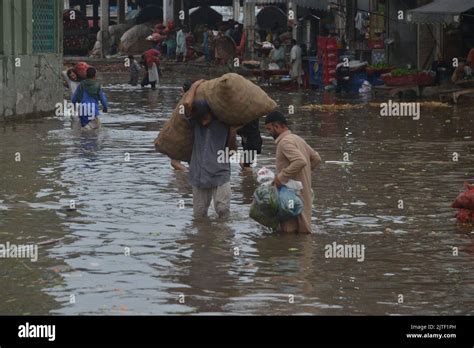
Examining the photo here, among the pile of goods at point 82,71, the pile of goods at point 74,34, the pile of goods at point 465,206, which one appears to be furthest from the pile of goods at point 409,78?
the pile of goods at point 74,34

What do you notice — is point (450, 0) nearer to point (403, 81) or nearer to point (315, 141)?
point (403, 81)

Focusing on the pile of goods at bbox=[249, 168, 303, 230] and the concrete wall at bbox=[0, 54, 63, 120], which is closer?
the pile of goods at bbox=[249, 168, 303, 230]

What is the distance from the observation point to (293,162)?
11.1 meters

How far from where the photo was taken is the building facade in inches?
918

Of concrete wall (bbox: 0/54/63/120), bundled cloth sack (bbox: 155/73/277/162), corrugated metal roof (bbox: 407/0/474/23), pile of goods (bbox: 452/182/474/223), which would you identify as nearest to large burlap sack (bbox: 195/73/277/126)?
bundled cloth sack (bbox: 155/73/277/162)

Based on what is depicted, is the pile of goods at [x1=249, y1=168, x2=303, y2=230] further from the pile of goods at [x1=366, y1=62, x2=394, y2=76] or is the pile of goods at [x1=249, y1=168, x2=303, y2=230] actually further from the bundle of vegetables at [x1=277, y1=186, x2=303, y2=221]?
the pile of goods at [x1=366, y1=62, x2=394, y2=76]

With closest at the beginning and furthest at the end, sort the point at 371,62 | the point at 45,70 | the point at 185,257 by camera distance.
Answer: the point at 185,257
the point at 45,70
the point at 371,62

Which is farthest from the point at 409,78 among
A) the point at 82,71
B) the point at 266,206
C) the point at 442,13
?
the point at 266,206

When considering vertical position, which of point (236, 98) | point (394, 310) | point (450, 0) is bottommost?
point (394, 310)

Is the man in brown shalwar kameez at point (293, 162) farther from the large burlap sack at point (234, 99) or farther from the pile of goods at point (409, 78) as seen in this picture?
the pile of goods at point (409, 78)

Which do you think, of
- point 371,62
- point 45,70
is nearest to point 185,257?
point 45,70

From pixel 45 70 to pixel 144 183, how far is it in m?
10.6

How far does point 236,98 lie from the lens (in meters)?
11.8

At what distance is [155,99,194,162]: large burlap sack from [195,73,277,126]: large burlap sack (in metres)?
0.42
